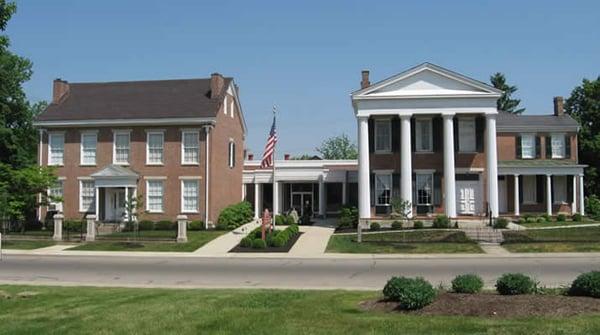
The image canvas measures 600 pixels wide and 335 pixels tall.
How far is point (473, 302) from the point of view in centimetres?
1033

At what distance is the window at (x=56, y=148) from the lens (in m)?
42.3

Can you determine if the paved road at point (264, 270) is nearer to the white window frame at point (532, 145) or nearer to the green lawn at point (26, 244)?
the green lawn at point (26, 244)

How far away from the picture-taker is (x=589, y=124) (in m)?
58.7

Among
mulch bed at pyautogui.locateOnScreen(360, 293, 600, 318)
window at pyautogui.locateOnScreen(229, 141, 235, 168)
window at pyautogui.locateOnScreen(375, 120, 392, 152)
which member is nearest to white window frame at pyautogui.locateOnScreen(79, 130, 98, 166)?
window at pyautogui.locateOnScreen(229, 141, 235, 168)

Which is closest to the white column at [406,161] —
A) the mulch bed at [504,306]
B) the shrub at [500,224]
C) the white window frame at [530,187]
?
the shrub at [500,224]

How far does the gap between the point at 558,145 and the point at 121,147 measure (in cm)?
3105

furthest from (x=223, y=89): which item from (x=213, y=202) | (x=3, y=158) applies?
(x=3, y=158)

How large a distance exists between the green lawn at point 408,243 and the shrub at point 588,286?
17.1m

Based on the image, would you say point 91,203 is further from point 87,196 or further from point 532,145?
point 532,145

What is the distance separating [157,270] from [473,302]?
14187mm

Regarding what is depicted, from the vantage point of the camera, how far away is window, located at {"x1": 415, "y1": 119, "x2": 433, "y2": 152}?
1594 inches

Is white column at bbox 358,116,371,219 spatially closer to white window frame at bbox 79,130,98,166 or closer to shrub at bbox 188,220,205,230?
shrub at bbox 188,220,205,230

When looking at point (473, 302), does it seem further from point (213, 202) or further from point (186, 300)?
Result: point (213, 202)

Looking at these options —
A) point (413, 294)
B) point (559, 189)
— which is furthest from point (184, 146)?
point (413, 294)
